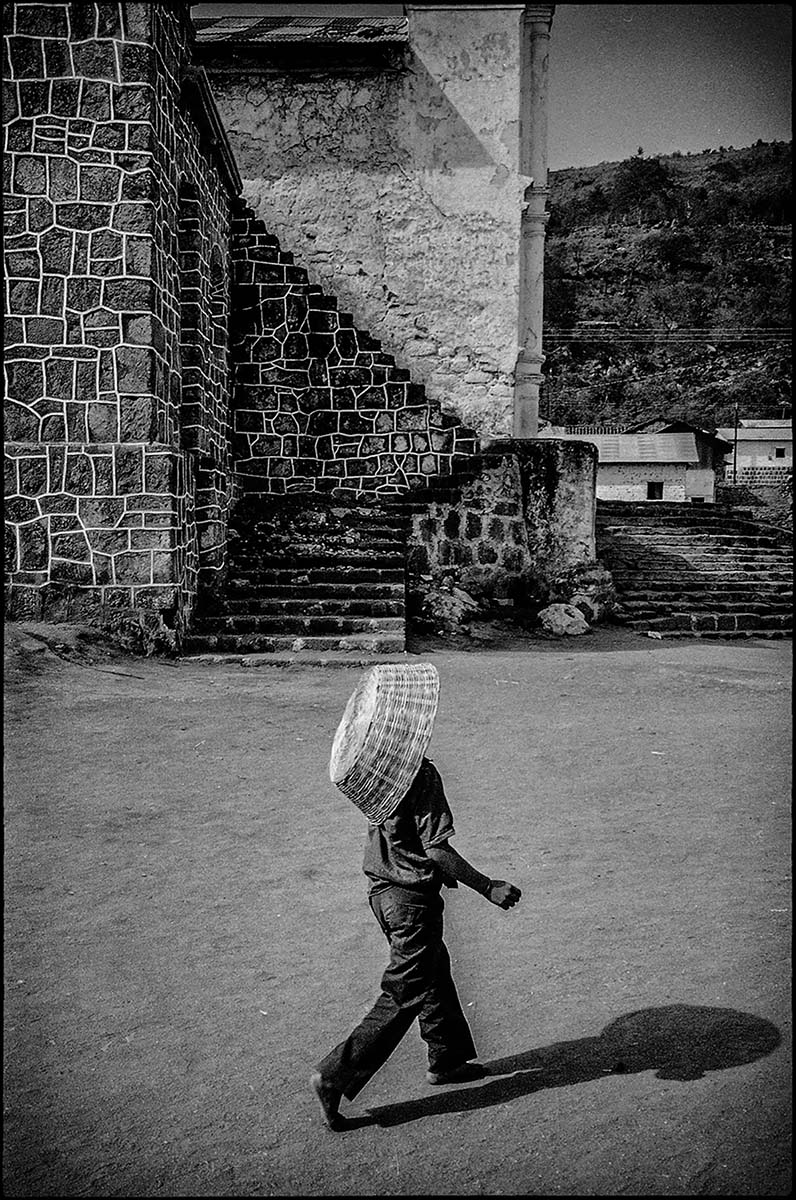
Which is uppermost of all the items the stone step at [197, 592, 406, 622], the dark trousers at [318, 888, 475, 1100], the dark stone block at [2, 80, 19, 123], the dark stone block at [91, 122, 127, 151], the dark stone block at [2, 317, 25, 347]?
the dark stone block at [2, 80, 19, 123]

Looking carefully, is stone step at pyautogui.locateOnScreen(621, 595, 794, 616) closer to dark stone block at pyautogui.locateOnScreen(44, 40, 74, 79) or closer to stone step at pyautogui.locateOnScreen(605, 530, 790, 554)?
stone step at pyautogui.locateOnScreen(605, 530, 790, 554)

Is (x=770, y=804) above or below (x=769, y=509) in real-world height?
below

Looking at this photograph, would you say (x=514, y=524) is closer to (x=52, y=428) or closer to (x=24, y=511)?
(x=52, y=428)

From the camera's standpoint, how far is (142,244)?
8906 millimetres

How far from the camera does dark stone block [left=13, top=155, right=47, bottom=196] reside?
880 cm

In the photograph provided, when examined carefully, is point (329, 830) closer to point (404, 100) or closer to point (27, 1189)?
point (27, 1189)

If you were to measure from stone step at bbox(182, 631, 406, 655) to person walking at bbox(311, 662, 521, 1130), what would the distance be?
258 inches

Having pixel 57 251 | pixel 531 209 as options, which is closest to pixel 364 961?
pixel 57 251

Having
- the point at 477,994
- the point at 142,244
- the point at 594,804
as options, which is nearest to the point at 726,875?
the point at 594,804

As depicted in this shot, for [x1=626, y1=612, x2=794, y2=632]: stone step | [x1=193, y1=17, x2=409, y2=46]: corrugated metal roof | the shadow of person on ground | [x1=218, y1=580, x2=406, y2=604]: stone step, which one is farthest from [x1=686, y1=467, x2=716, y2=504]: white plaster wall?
the shadow of person on ground

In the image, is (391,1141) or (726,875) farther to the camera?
(726,875)

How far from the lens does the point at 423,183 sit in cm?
1482

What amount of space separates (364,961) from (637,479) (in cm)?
3320

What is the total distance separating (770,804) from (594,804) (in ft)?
2.93
